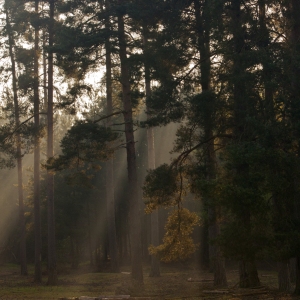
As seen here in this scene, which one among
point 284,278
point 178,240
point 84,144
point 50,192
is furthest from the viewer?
point 50,192

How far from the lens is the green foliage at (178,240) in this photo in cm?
1866

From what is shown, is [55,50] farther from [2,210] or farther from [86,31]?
[2,210]

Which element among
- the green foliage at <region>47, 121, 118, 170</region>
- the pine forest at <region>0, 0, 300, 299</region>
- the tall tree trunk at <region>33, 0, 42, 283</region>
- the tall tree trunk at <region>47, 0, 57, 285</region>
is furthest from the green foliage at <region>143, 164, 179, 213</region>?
the tall tree trunk at <region>33, 0, 42, 283</region>

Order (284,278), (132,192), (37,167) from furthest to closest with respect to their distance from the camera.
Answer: (37,167) → (132,192) → (284,278)

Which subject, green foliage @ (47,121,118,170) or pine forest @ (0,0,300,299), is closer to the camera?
pine forest @ (0,0,300,299)

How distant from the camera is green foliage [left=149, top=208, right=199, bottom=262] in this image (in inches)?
734

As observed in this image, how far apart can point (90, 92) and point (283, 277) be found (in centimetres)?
1139

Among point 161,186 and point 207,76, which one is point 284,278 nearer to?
point 161,186

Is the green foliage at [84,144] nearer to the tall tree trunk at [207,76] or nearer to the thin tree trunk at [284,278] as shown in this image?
the tall tree trunk at [207,76]

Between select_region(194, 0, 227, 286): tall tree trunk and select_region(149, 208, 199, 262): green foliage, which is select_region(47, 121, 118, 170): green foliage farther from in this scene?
select_region(194, 0, 227, 286): tall tree trunk

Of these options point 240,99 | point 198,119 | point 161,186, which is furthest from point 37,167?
point 240,99

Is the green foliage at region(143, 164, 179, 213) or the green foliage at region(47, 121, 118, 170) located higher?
the green foliage at region(47, 121, 118, 170)

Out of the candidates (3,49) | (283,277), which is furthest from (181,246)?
(3,49)

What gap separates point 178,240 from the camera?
61.5 ft
